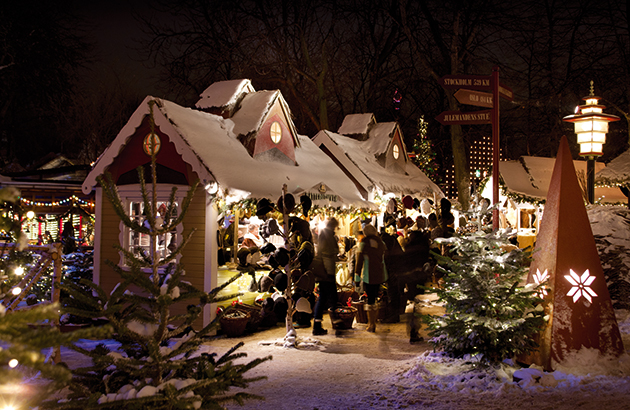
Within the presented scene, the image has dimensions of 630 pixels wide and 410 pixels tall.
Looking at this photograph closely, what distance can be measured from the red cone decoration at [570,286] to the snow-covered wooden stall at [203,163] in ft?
17.2

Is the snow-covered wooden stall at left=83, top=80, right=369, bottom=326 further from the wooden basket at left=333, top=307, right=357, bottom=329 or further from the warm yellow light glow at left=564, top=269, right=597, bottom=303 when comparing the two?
the warm yellow light glow at left=564, top=269, right=597, bottom=303

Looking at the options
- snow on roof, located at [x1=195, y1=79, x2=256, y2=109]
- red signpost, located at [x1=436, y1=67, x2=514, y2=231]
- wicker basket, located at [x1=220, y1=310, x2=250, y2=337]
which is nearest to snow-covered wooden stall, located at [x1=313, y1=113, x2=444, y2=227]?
snow on roof, located at [x1=195, y1=79, x2=256, y2=109]

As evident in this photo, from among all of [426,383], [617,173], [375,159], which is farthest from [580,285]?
[617,173]

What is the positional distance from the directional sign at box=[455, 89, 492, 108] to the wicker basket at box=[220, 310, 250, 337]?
5.35m

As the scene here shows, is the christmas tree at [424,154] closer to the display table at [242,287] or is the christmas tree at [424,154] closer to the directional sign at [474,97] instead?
the display table at [242,287]

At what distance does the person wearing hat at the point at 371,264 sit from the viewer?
8820 millimetres

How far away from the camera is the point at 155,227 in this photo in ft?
9.72

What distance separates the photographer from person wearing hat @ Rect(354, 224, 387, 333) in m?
8.82

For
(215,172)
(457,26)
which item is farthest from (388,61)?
(215,172)

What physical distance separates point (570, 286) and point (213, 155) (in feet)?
21.2

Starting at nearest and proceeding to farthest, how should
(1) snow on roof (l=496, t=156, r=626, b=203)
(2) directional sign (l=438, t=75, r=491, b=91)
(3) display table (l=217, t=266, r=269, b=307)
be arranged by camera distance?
(2) directional sign (l=438, t=75, r=491, b=91) < (3) display table (l=217, t=266, r=269, b=307) < (1) snow on roof (l=496, t=156, r=626, b=203)

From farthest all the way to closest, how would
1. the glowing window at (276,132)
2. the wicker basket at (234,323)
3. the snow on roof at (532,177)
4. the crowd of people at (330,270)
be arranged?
the snow on roof at (532,177) < the glowing window at (276,132) < the wicker basket at (234,323) < the crowd of people at (330,270)

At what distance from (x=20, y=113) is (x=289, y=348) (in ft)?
103

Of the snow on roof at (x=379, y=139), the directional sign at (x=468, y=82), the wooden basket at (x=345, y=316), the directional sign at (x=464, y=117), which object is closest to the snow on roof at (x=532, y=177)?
the snow on roof at (x=379, y=139)
